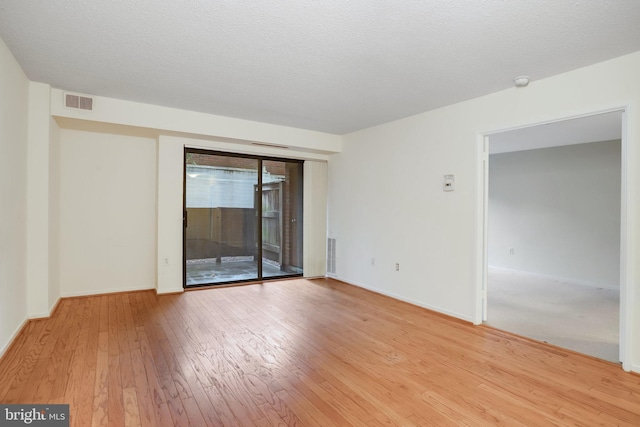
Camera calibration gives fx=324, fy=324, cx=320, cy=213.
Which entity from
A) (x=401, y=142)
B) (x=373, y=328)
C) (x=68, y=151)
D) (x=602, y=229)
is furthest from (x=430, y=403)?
(x=602, y=229)

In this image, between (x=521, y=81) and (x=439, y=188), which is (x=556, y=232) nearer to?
(x=439, y=188)

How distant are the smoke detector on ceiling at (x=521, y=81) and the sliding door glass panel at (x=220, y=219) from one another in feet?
12.4

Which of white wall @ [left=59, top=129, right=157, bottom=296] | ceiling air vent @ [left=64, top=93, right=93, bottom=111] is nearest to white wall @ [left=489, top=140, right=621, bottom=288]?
white wall @ [left=59, top=129, right=157, bottom=296]

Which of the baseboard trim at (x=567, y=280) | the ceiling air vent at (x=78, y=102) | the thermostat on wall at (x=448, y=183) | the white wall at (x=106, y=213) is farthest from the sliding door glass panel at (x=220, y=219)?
the baseboard trim at (x=567, y=280)

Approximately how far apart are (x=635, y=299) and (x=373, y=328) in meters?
2.15

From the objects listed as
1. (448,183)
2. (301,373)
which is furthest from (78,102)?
(448,183)

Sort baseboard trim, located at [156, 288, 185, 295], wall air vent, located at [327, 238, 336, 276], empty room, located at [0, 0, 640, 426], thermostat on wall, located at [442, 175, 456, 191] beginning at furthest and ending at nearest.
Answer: wall air vent, located at [327, 238, 336, 276] < baseboard trim, located at [156, 288, 185, 295] < thermostat on wall, located at [442, 175, 456, 191] < empty room, located at [0, 0, 640, 426]

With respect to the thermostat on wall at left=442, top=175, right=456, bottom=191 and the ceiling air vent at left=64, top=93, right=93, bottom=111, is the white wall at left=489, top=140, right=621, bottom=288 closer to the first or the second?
the thermostat on wall at left=442, top=175, right=456, bottom=191

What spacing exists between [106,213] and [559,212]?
25.4 ft

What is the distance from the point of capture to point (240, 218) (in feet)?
17.6

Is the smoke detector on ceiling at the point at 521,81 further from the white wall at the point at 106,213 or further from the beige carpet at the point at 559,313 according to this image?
the white wall at the point at 106,213

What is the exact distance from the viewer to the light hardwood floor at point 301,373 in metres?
1.95

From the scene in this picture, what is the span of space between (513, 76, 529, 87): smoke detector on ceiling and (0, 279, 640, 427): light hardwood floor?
8.06 feet

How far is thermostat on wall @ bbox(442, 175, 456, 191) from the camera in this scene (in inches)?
150
